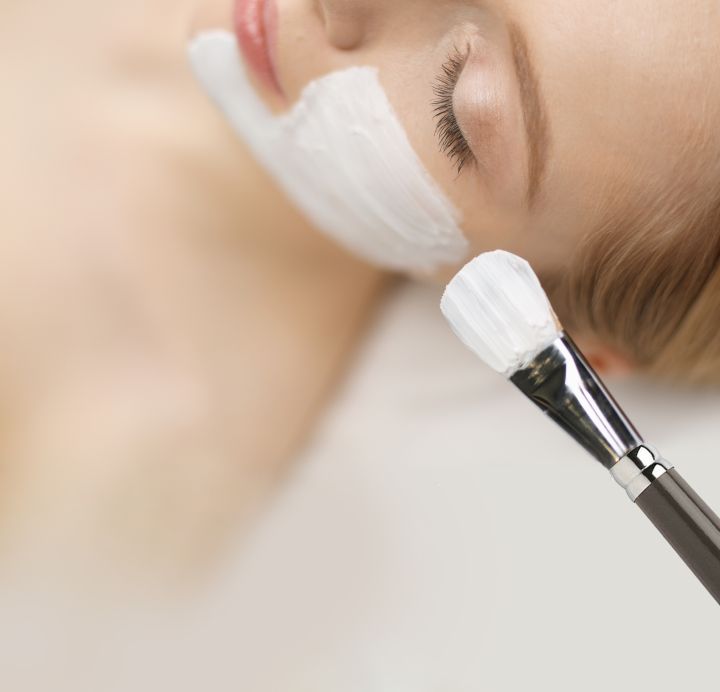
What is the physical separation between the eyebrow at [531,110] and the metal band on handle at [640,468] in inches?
9.8

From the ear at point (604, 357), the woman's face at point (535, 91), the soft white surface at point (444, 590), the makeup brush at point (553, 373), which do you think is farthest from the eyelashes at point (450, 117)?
the soft white surface at point (444, 590)

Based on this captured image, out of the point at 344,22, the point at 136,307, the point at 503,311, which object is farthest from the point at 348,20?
the point at 136,307

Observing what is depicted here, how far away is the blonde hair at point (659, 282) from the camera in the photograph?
2.04ft

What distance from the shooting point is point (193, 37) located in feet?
2.68

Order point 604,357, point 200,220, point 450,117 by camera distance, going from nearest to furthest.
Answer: point 450,117 < point 604,357 < point 200,220

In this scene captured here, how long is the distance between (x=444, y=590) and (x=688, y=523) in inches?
17.1

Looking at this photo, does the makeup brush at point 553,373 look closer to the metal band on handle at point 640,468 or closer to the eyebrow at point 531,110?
the metal band on handle at point 640,468

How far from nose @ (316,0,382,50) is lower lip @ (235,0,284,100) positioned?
0.23 ft

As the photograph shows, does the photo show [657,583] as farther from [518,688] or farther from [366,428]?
[366,428]

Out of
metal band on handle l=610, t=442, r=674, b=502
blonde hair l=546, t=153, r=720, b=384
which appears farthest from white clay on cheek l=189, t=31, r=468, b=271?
metal band on handle l=610, t=442, r=674, b=502

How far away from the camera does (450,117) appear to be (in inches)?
24.9

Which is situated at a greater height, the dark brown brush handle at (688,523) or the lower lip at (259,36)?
the lower lip at (259,36)

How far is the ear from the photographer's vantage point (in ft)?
2.66

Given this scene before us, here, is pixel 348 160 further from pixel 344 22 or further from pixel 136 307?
pixel 136 307
